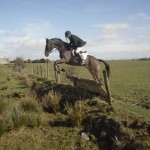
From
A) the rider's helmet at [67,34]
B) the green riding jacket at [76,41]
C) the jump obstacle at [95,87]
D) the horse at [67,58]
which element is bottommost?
the jump obstacle at [95,87]

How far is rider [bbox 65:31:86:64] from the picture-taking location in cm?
1628

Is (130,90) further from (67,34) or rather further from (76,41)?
(67,34)

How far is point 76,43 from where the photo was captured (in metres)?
16.5

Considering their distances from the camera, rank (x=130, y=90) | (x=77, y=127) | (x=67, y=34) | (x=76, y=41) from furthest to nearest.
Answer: (x=130, y=90) → (x=76, y=41) → (x=67, y=34) → (x=77, y=127)

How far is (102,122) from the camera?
10.5 metres

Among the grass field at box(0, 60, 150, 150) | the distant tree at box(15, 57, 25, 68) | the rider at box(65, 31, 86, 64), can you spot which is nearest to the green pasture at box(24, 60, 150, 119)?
the grass field at box(0, 60, 150, 150)

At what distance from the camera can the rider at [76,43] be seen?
16.3 meters

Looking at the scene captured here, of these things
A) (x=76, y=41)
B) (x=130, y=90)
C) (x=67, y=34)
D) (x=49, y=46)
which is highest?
(x=67, y=34)

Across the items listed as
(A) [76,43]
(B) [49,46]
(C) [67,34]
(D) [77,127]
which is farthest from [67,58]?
(D) [77,127]

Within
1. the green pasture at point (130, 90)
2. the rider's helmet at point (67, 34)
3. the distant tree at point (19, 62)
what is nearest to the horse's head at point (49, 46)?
the rider's helmet at point (67, 34)

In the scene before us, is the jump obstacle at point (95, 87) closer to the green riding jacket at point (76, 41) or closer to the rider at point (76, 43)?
the rider at point (76, 43)

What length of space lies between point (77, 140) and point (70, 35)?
7629 mm

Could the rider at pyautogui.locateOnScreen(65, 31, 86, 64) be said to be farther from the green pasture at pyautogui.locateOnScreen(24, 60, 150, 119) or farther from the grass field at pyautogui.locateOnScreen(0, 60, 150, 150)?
the grass field at pyautogui.locateOnScreen(0, 60, 150, 150)

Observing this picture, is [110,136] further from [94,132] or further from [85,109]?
[85,109]
